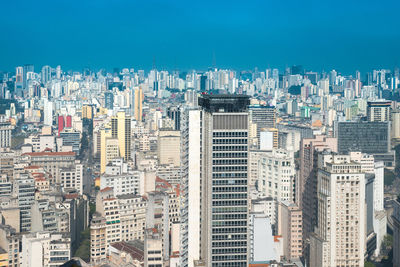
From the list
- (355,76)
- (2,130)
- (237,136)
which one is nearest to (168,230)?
(237,136)

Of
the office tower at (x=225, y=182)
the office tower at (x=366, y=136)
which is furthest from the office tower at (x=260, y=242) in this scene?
the office tower at (x=366, y=136)

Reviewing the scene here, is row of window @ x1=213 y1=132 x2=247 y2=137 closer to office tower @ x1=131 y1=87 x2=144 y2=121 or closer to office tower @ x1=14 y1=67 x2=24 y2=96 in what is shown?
office tower @ x1=131 y1=87 x2=144 y2=121

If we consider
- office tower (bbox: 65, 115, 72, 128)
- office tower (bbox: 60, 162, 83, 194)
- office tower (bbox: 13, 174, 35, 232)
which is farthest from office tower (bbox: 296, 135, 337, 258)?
office tower (bbox: 65, 115, 72, 128)

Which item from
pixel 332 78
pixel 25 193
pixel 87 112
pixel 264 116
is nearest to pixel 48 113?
pixel 87 112

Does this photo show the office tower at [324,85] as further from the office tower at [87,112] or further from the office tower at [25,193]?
the office tower at [25,193]

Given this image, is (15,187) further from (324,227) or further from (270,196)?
(324,227)
